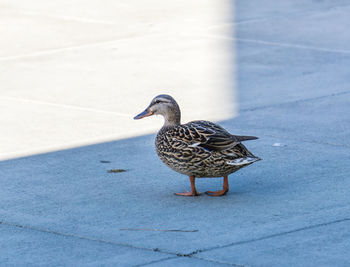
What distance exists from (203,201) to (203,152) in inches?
14.4

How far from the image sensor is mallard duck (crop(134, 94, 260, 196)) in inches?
255

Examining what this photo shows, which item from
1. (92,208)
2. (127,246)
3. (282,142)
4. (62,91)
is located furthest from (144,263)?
(62,91)

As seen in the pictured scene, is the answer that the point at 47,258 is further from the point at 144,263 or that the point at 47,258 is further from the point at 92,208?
the point at 92,208

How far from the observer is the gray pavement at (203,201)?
5480 millimetres

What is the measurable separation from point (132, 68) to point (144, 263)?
6327mm

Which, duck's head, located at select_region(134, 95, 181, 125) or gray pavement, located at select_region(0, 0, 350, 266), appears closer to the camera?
gray pavement, located at select_region(0, 0, 350, 266)

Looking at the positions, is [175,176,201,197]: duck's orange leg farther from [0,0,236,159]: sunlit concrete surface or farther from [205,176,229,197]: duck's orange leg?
[0,0,236,159]: sunlit concrete surface

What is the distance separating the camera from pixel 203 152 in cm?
649

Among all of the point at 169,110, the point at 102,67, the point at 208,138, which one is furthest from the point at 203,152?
the point at 102,67

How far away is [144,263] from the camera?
530cm

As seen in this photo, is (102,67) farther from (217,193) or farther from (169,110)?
(217,193)

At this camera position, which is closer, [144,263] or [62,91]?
[144,263]

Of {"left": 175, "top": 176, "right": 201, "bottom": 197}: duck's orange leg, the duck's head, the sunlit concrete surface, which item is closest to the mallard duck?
{"left": 175, "top": 176, "right": 201, "bottom": 197}: duck's orange leg

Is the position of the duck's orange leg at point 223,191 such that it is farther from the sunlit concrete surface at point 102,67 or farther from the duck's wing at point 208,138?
the sunlit concrete surface at point 102,67
